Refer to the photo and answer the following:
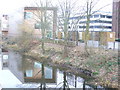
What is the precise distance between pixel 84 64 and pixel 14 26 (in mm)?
1520

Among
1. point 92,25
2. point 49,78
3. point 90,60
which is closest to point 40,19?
point 92,25

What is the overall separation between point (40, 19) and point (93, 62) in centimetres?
185

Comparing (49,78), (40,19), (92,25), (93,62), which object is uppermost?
(40,19)

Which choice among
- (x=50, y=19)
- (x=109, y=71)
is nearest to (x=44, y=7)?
(x=50, y=19)

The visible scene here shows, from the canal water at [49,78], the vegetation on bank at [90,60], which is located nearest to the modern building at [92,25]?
the vegetation on bank at [90,60]

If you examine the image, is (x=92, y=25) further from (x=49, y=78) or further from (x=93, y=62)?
(x=49, y=78)

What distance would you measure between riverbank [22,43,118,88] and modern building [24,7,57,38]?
0.37m

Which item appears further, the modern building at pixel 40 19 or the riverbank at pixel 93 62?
the modern building at pixel 40 19

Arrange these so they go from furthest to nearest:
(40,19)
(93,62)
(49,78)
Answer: (40,19) → (93,62) → (49,78)

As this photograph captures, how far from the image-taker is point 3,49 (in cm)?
536

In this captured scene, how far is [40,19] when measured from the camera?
13.3ft

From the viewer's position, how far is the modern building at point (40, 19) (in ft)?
12.2

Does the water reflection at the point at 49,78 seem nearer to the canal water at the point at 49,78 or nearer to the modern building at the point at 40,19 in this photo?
the canal water at the point at 49,78

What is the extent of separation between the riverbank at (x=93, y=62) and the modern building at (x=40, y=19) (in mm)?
373
